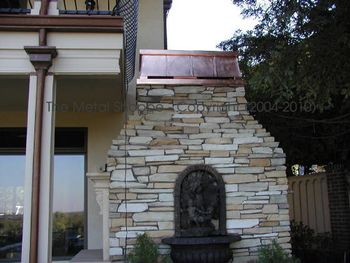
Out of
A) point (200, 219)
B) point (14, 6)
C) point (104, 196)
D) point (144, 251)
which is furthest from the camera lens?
point (14, 6)

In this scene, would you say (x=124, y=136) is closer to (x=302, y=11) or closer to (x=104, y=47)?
(x=104, y=47)

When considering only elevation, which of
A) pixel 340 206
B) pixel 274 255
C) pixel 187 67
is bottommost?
pixel 274 255

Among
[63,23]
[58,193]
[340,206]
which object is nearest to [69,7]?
[63,23]

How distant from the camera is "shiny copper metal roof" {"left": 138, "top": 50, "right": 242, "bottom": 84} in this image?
23.3 ft

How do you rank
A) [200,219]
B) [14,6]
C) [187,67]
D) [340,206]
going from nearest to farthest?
[200,219]
[187,67]
[14,6]
[340,206]

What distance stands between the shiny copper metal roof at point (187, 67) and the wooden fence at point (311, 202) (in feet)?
12.3

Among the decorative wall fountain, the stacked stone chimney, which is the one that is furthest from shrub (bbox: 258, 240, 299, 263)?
the decorative wall fountain

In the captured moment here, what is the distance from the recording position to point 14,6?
795 centimetres

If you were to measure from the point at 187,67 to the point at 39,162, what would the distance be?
315 centimetres

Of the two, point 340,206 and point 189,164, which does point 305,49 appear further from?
point 340,206

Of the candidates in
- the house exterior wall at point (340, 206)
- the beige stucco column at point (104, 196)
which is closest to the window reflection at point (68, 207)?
the beige stucco column at point (104, 196)

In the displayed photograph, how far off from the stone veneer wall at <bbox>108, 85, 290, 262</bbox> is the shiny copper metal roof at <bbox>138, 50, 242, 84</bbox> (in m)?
0.16

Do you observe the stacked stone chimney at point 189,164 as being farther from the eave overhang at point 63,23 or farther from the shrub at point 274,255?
the eave overhang at point 63,23

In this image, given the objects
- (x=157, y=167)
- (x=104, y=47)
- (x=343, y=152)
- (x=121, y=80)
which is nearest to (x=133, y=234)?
(x=157, y=167)
